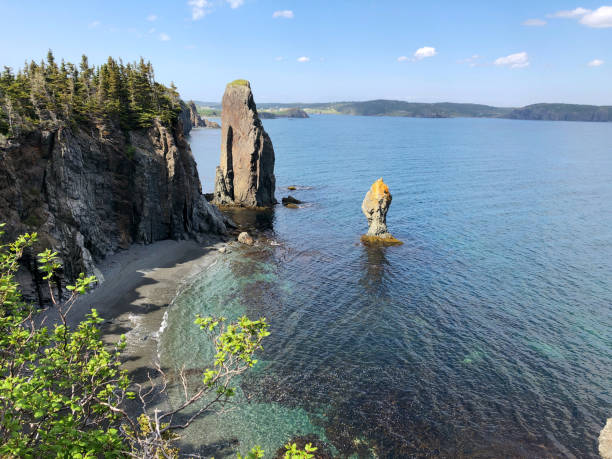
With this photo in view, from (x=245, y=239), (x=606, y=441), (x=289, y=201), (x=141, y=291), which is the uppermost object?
(x=289, y=201)

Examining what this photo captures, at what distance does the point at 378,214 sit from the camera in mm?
64125

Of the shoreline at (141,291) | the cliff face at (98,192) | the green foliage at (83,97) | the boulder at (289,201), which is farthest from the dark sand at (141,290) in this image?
the boulder at (289,201)

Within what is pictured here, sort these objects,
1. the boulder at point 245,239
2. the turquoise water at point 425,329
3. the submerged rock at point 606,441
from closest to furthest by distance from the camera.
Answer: the submerged rock at point 606,441
the turquoise water at point 425,329
the boulder at point 245,239

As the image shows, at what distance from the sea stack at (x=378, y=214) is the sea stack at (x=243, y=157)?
2923 cm

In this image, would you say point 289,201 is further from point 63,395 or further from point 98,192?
point 63,395

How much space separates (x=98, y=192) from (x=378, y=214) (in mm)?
43306

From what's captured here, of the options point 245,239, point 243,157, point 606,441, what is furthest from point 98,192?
point 606,441

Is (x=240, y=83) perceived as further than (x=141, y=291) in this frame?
Yes

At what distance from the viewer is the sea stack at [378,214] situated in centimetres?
6338

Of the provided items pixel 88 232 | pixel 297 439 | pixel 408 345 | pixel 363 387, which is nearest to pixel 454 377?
pixel 408 345

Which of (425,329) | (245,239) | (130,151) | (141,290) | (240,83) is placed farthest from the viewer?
(240,83)

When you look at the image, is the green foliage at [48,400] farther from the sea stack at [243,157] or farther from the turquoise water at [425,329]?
the sea stack at [243,157]

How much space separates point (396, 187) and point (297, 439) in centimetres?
8456

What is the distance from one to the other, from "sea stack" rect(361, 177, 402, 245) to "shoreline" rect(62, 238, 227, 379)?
2572 centimetres
